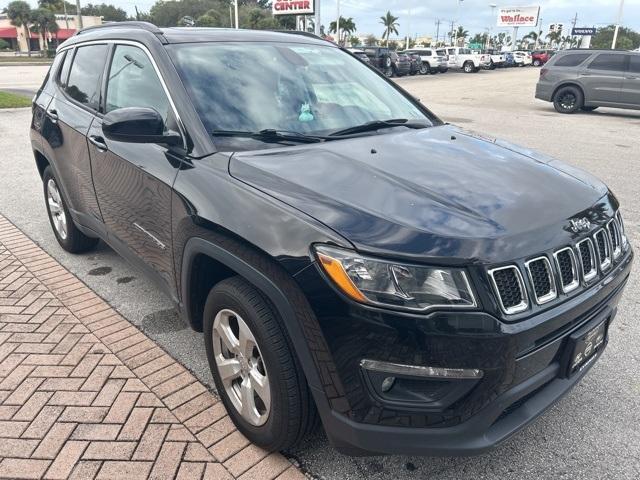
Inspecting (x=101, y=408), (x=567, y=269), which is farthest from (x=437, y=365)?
(x=101, y=408)

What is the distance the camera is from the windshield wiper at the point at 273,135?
2627 mm

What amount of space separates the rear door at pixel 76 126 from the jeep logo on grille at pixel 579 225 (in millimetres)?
2927

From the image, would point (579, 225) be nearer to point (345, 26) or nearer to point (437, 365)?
point (437, 365)

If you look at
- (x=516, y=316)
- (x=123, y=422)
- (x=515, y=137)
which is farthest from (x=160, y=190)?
(x=515, y=137)

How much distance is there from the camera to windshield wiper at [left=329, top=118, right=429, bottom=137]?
290 cm

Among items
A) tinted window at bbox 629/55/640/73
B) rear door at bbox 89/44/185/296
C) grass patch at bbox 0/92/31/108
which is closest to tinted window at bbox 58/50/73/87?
rear door at bbox 89/44/185/296

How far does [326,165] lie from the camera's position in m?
2.37

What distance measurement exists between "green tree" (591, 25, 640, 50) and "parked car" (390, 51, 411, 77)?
60937 millimetres

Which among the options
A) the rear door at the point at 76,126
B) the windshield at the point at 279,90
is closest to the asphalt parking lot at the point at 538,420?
the rear door at the point at 76,126

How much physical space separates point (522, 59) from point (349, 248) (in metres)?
59.6

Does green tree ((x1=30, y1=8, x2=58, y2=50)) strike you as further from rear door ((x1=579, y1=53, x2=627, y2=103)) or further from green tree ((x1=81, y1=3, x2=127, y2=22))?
rear door ((x1=579, y1=53, x2=627, y2=103))

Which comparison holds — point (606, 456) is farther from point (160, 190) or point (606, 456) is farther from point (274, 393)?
point (160, 190)

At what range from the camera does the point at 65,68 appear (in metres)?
4.34

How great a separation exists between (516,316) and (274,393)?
0.96 m
